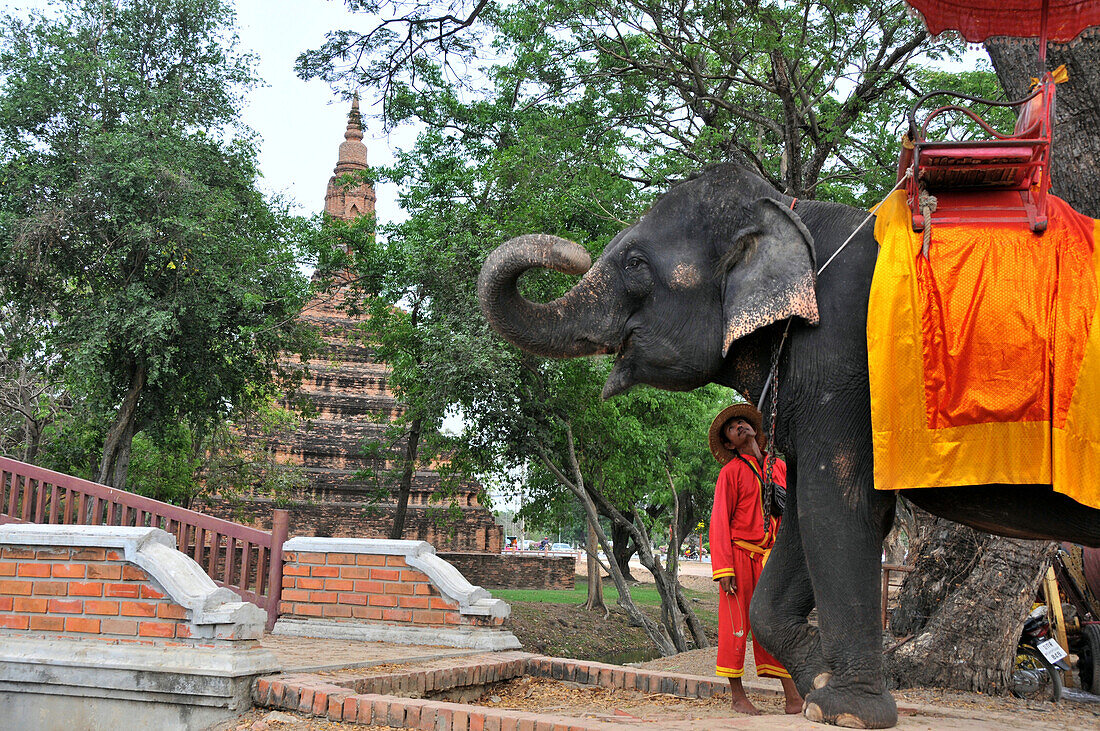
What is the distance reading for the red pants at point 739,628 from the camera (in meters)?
5.13

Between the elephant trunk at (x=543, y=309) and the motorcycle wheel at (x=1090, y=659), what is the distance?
604 cm

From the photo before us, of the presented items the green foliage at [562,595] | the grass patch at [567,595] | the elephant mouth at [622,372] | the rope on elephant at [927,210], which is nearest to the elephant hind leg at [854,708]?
the elephant mouth at [622,372]

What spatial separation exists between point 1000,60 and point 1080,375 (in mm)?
3402

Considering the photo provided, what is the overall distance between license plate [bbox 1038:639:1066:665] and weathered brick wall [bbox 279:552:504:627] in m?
4.09

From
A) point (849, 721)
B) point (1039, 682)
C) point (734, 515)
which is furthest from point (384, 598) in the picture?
point (1039, 682)

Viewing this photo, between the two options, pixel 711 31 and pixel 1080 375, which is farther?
pixel 711 31

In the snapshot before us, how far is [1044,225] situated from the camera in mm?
3322

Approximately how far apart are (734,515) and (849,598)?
7.33 feet

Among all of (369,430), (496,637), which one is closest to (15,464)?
(496,637)

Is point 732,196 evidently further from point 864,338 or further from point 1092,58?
point 1092,58

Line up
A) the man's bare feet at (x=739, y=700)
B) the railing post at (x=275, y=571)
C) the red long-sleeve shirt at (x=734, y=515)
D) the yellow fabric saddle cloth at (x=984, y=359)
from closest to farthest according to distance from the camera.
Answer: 1. the yellow fabric saddle cloth at (x=984, y=359)
2. the man's bare feet at (x=739, y=700)
3. the red long-sleeve shirt at (x=734, y=515)
4. the railing post at (x=275, y=571)

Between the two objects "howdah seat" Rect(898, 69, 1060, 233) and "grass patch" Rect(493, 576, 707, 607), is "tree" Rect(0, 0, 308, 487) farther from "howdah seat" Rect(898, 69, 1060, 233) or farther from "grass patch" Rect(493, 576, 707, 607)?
"howdah seat" Rect(898, 69, 1060, 233)

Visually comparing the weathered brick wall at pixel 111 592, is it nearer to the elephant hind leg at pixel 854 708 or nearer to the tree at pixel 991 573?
the elephant hind leg at pixel 854 708

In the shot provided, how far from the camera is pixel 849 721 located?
3.32m
